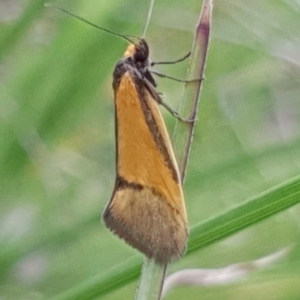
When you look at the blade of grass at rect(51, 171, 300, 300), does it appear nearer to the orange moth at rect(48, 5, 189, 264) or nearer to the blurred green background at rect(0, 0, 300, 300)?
the orange moth at rect(48, 5, 189, 264)

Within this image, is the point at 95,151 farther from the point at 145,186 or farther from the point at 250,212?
the point at 250,212

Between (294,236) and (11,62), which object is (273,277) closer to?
(294,236)

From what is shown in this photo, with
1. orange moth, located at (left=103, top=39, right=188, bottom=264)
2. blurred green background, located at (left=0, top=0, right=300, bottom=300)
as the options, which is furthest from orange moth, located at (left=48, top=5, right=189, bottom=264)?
blurred green background, located at (left=0, top=0, right=300, bottom=300)

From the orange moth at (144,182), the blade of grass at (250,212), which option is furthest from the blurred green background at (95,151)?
the blade of grass at (250,212)

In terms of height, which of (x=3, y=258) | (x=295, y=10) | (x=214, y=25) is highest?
(x=295, y=10)

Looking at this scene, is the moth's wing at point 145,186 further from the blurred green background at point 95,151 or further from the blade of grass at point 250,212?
the blurred green background at point 95,151

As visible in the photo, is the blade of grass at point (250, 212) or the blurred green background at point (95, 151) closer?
the blade of grass at point (250, 212)

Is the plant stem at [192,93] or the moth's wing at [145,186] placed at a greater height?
the plant stem at [192,93]

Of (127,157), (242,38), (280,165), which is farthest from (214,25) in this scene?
(127,157)
